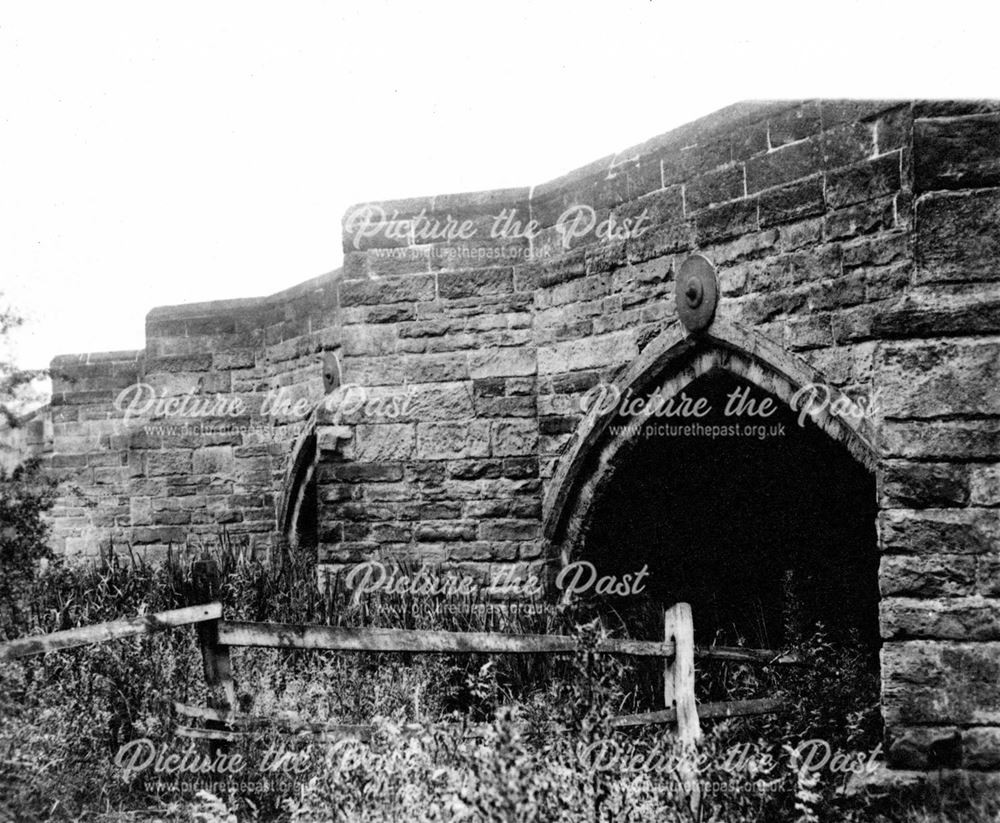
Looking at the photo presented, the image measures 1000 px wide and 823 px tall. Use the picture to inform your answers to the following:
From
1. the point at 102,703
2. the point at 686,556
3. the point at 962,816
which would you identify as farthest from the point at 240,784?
the point at 686,556

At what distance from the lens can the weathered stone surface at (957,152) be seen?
358 centimetres

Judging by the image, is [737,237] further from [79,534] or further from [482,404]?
[79,534]

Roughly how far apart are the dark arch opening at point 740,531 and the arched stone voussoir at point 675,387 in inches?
4.5

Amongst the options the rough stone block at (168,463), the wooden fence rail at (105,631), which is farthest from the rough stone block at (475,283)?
the rough stone block at (168,463)

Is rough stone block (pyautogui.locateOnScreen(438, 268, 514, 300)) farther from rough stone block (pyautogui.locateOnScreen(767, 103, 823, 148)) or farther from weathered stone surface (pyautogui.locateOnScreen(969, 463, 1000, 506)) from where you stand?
weathered stone surface (pyautogui.locateOnScreen(969, 463, 1000, 506))

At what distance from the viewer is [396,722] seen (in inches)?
159

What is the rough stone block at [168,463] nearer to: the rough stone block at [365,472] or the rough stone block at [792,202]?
the rough stone block at [365,472]

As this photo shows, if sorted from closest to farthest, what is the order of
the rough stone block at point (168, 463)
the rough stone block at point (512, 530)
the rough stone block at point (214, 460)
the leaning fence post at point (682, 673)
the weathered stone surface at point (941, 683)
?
the weathered stone surface at point (941, 683) → the leaning fence post at point (682, 673) → the rough stone block at point (512, 530) → the rough stone block at point (214, 460) → the rough stone block at point (168, 463)

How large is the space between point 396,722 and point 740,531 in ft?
15.1

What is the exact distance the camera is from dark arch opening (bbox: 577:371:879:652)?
7082mm

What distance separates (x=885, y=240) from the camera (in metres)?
5.24

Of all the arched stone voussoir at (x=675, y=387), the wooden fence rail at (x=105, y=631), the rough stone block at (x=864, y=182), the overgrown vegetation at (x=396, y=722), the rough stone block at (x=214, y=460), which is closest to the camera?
the overgrown vegetation at (x=396, y=722)

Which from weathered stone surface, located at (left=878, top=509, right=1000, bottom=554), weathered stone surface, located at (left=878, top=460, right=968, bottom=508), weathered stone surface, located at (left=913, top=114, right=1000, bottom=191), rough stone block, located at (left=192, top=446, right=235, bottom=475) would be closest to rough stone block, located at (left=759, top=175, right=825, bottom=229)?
weathered stone surface, located at (left=913, top=114, right=1000, bottom=191)

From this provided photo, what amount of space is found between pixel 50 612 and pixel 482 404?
3070 millimetres
